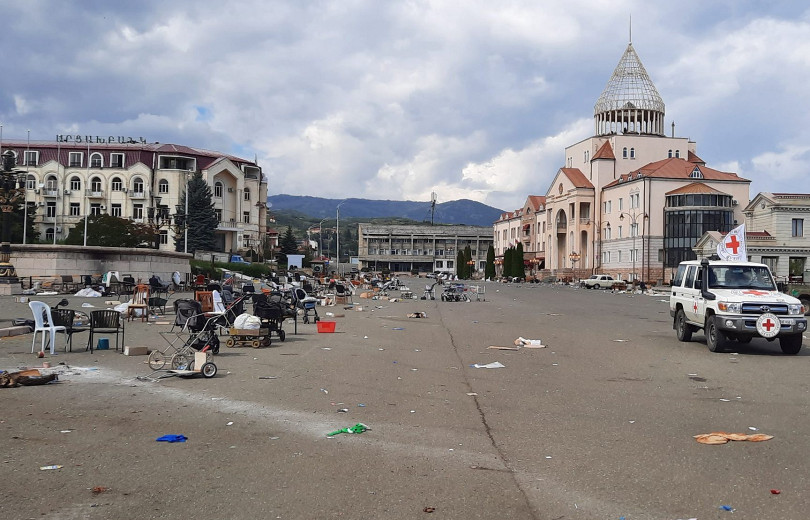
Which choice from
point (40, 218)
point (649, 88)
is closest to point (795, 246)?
point (649, 88)

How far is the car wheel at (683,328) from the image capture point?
1783 centimetres

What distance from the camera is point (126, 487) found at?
5562 mm

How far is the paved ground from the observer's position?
5297mm

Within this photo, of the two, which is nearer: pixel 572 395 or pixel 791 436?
pixel 791 436

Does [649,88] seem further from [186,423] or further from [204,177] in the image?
[186,423]

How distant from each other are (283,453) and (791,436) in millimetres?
→ 5144

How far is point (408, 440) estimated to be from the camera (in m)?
7.22

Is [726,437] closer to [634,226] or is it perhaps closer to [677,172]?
[634,226]

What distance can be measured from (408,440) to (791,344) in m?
11.2

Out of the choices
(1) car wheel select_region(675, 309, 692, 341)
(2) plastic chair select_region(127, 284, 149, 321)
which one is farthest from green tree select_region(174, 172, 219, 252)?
(1) car wheel select_region(675, 309, 692, 341)

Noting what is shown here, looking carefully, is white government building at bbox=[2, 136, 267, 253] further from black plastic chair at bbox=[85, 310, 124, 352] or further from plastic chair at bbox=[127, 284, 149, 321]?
black plastic chair at bbox=[85, 310, 124, 352]

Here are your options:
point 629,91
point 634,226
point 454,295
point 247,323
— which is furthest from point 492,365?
point 629,91

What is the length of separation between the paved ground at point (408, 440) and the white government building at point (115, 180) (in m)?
76.0

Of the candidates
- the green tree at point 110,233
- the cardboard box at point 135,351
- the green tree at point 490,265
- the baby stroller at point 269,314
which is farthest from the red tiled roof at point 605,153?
the cardboard box at point 135,351
